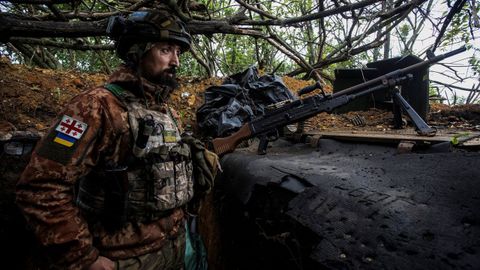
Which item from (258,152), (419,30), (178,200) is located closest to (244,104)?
(258,152)

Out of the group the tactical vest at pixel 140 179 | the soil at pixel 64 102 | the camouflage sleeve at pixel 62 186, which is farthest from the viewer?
the soil at pixel 64 102

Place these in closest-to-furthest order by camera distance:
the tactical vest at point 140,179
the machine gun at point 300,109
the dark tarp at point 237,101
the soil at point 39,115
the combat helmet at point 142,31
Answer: the tactical vest at point 140,179 → the combat helmet at point 142,31 → the soil at point 39,115 → the machine gun at point 300,109 → the dark tarp at point 237,101

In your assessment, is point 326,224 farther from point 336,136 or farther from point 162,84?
point 336,136

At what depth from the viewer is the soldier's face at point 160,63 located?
Answer: 1.81 metres

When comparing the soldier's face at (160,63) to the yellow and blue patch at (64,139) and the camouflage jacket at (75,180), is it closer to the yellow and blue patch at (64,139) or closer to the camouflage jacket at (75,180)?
the camouflage jacket at (75,180)

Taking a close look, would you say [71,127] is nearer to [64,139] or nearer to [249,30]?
[64,139]

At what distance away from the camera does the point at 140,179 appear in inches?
66.2

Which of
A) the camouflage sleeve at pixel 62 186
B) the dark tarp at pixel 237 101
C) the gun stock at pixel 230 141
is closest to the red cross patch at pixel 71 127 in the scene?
the camouflage sleeve at pixel 62 186

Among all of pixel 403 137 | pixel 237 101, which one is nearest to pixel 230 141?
pixel 237 101

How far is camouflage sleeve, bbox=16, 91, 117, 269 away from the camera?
136 cm

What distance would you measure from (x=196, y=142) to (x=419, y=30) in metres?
9.72

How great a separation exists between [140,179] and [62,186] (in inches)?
15.2

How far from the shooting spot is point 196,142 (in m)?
2.12

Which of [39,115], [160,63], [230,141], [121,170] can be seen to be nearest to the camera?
[121,170]
